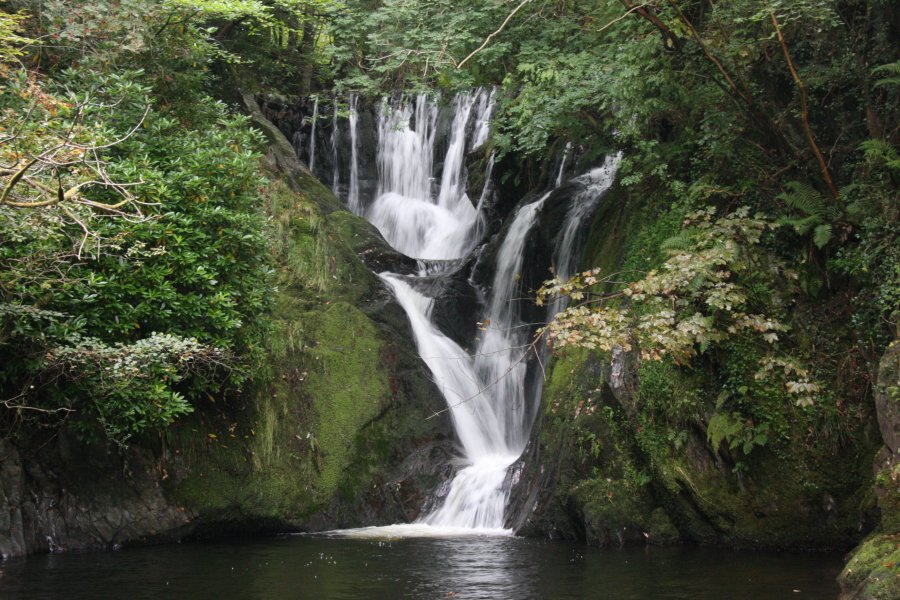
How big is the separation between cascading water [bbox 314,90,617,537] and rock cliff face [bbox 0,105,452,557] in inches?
22.7

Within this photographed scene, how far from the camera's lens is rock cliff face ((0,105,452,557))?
10438 mm

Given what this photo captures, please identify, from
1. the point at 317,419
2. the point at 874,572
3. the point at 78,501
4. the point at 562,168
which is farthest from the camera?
the point at 562,168

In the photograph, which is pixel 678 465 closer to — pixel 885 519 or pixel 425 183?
pixel 885 519

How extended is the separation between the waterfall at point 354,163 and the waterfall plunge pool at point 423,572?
1278 cm

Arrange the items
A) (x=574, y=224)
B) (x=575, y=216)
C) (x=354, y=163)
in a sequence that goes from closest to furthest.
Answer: (x=574, y=224) < (x=575, y=216) < (x=354, y=163)

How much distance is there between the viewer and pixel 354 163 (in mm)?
22500

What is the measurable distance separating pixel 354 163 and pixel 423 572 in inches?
613

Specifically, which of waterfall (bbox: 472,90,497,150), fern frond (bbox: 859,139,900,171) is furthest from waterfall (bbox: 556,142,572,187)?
fern frond (bbox: 859,139,900,171)

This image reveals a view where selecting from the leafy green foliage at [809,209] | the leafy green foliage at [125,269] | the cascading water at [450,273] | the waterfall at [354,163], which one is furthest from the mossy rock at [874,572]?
the waterfall at [354,163]

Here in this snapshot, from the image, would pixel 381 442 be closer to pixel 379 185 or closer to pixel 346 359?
pixel 346 359

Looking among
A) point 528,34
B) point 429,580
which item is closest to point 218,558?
point 429,580

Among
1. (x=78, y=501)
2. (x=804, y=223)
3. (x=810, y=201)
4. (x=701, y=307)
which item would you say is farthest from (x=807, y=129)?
(x=78, y=501)

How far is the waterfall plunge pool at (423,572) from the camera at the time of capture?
298 inches

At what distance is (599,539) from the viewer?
10.2m
